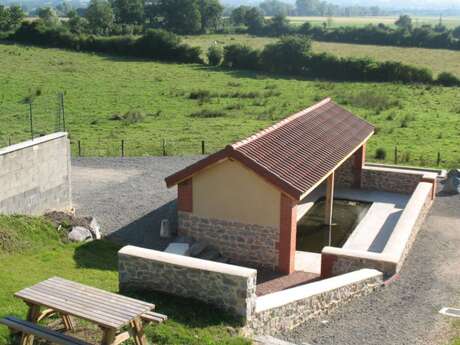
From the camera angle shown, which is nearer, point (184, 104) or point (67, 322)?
point (67, 322)

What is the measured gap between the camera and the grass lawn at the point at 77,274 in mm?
8578

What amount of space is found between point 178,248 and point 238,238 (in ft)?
4.85

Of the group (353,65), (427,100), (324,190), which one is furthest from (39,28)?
(324,190)

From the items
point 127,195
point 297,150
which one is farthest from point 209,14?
point 297,150

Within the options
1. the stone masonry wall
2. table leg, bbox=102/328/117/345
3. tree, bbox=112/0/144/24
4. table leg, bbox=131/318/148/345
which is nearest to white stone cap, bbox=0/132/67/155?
table leg, bbox=131/318/148/345

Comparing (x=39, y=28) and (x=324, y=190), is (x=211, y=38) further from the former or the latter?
(x=324, y=190)

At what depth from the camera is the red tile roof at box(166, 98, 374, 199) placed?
1442 centimetres

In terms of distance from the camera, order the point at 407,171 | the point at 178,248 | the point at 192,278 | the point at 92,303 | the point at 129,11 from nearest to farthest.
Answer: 1. the point at 92,303
2. the point at 192,278
3. the point at 178,248
4. the point at 407,171
5. the point at 129,11

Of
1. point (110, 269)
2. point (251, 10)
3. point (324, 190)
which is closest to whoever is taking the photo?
point (110, 269)

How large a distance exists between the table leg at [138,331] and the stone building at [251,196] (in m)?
6.84

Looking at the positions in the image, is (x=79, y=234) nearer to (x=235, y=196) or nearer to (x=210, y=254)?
(x=210, y=254)

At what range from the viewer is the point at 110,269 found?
13555mm

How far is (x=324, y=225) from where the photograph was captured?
1862 centimetres

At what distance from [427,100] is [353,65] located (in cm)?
1275
